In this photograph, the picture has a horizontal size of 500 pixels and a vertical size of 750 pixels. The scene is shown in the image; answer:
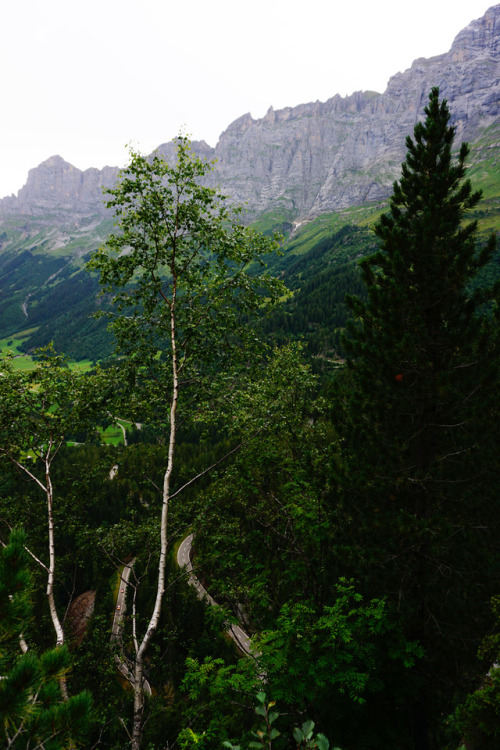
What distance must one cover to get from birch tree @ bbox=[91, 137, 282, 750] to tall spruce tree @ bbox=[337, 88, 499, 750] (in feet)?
15.0

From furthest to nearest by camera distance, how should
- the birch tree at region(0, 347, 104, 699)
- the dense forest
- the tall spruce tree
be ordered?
1. the tall spruce tree
2. the birch tree at region(0, 347, 104, 699)
3. the dense forest

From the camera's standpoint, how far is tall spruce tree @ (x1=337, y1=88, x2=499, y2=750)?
10977mm

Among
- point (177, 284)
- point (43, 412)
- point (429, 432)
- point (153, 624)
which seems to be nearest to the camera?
point (153, 624)

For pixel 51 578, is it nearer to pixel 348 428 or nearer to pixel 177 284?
pixel 177 284

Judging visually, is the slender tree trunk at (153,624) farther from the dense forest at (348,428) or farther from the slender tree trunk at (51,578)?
the slender tree trunk at (51,578)

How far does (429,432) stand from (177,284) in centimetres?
1022

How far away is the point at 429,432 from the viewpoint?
39.5ft

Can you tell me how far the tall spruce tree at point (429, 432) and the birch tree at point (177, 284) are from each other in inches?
180

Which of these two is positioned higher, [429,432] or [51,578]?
[429,432]

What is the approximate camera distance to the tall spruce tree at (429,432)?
36.0 feet

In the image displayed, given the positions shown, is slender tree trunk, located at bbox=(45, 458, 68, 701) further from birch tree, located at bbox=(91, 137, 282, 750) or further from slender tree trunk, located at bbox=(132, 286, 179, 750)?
birch tree, located at bbox=(91, 137, 282, 750)

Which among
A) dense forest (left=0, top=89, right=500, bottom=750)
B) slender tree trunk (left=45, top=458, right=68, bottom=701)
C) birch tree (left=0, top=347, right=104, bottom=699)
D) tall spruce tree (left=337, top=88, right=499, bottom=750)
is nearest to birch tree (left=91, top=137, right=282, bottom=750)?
dense forest (left=0, top=89, right=500, bottom=750)

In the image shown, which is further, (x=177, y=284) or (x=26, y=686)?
(x=177, y=284)

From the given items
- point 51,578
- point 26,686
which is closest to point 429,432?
point 26,686
